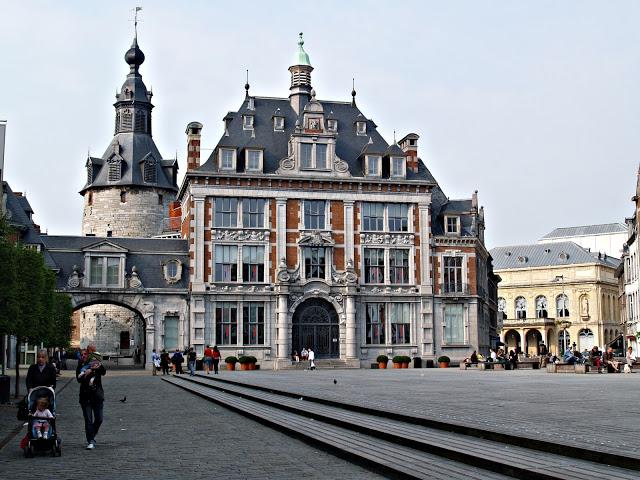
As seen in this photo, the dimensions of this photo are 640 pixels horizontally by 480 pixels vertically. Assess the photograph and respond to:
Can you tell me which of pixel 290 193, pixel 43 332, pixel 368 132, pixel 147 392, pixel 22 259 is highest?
pixel 368 132

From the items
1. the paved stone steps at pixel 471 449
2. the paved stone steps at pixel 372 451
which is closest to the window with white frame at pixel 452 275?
the paved stone steps at pixel 372 451

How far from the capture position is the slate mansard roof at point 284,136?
6800 cm

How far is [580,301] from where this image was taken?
13750 cm

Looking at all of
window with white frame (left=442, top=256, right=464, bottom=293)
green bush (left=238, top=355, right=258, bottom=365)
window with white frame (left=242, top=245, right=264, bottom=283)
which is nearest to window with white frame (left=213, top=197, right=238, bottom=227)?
window with white frame (left=242, top=245, right=264, bottom=283)

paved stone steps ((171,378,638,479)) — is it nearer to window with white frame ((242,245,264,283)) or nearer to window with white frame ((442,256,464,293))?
window with white frame ((242,245,264,283))

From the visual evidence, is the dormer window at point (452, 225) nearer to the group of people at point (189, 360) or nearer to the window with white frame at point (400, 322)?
the window with white frame at point (400, 322)

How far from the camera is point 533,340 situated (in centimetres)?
14175

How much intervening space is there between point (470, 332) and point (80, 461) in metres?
57.8

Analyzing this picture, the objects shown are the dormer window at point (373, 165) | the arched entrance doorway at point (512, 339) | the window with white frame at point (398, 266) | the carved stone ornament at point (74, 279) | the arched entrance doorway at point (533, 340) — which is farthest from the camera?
the arched entrance doorway at point (512, 339)

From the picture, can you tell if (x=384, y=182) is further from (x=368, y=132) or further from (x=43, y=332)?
(x=43, y=332)

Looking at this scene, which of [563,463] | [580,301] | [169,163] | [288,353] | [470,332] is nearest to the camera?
[563,463]

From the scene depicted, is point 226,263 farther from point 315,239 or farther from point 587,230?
point 587,230

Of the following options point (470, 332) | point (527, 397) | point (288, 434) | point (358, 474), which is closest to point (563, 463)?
point (358, 474)

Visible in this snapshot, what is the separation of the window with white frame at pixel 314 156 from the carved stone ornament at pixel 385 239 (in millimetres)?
6091
